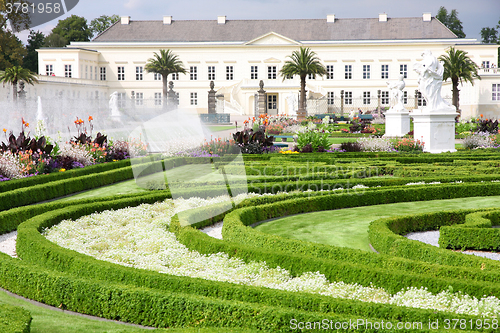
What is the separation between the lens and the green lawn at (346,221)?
7019 millimetres

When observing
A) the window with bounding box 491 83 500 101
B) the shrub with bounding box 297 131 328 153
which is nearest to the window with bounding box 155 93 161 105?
the window with bounding box 491 83 500 101

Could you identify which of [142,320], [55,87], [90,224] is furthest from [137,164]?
[55,87]

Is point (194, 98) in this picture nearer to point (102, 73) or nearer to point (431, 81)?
point (102, 73)

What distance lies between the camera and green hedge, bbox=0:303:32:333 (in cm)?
363

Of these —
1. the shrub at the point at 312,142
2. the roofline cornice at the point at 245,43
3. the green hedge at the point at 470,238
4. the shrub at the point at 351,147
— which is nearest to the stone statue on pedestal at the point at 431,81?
the shrub at the point at 351,147

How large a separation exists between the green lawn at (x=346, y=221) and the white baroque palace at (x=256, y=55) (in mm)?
40841

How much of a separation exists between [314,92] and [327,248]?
4549 cm

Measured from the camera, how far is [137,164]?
528 inches

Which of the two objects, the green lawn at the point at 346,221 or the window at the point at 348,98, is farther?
the window at the point at 348,98

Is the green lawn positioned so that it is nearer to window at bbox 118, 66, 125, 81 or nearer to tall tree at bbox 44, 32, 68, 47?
window at bbox 118, 66, 125, 81

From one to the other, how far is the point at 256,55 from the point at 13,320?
51.9 metres

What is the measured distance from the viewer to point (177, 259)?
6062mm

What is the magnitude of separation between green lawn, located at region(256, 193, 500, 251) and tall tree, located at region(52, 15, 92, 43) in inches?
2502

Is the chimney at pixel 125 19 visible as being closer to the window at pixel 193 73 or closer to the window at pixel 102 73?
the window at pixel 102 73
